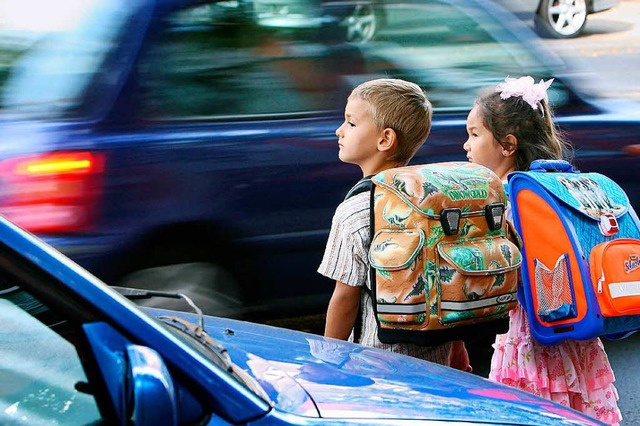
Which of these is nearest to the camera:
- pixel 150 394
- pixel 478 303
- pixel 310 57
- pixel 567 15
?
pixel 150 394

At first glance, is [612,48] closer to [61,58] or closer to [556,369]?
[61,58]

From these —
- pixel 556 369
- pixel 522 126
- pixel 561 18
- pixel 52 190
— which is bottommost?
pixel 556 369

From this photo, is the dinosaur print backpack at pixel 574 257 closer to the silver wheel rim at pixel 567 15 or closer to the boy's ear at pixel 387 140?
the boy's ear at pixel 387 140

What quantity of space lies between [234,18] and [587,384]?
2268 mm

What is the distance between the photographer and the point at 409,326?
2.77 meters

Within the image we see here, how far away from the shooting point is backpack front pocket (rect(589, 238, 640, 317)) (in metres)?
3.04

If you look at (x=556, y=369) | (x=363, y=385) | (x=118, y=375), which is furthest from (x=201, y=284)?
(x=118, y=375)

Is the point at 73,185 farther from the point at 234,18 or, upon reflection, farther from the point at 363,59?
the point at 363,59

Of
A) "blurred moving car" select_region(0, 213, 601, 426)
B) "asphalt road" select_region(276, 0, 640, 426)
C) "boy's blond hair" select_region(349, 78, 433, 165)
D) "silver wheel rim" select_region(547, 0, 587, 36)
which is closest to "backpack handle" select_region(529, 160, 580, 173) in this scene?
"boy's blond hair" select_region(349, 78, 433, 165)

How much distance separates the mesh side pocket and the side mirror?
155 cm

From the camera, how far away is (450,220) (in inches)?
110

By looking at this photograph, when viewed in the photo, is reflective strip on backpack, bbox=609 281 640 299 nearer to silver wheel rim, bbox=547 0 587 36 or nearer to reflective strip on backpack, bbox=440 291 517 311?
reflective strip on backpack, bbox=440 291 517 311

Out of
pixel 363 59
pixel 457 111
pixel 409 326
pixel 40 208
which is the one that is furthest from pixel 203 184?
pixel 409 326

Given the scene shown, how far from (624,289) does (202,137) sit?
211cm
